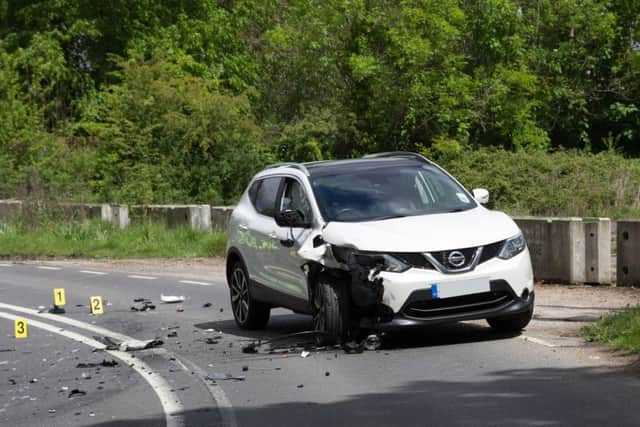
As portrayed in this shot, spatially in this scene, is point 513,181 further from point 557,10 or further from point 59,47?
point 59,47

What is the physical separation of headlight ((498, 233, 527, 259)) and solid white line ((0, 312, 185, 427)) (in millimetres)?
3080

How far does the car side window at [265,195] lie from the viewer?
45.4 ft

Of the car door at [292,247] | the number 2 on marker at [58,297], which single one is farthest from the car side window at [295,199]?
the number 2 on marker at [58,297]

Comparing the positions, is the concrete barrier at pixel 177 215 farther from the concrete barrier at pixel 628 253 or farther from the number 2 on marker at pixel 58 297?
the concrete barrier at pixel 628 253

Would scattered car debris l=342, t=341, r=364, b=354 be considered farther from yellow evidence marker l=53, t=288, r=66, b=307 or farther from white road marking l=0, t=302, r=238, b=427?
yellow evidence marker l=53, t=288, r=66, b=307

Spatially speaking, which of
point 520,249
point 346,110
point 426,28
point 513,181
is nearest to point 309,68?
point 346,110

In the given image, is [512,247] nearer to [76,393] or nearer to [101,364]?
[101,364]

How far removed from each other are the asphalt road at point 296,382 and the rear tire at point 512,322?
134 mm

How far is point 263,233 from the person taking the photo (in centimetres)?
1366

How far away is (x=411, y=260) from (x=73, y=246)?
18533 mm

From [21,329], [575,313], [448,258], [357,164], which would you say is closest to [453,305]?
[448,258]

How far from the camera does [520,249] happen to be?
39.2ft

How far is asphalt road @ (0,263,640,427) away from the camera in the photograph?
870 centimetres

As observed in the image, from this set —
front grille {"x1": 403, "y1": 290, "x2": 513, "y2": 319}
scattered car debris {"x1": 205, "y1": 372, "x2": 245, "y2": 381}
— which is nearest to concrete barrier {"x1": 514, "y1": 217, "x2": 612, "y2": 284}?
front grille {"x1": 403, "y1": 290, "x2": 513, "y2": 319}
